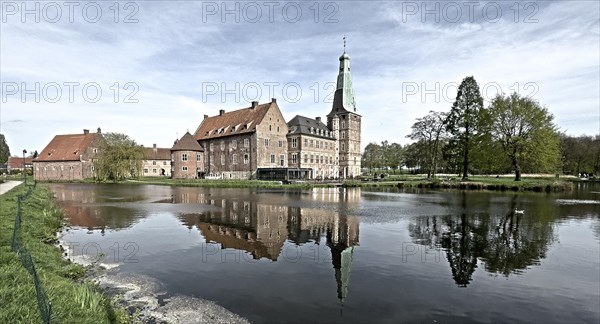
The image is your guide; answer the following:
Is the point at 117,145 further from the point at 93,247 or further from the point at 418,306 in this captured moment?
the point at 418,306

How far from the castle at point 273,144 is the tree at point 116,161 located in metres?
6.97

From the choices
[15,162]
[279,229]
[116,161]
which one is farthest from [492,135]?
[15,162]

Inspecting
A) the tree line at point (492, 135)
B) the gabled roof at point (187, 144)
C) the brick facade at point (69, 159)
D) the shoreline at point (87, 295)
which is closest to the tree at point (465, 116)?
the tree line at point (492, 135)

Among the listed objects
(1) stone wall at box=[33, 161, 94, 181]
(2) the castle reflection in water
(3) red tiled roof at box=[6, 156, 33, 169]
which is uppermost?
(3) red tiled roof at box=[6, 156, 33, 169]

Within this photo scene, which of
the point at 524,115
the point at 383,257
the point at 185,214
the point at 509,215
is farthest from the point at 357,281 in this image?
the point at 524,115

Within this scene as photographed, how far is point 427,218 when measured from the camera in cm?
1898

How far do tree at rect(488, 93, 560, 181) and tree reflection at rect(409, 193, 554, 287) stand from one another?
28.7 m

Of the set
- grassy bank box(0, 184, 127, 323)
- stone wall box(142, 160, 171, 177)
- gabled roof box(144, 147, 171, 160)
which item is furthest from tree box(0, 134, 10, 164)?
grassy bank box(0, 184, 127, 323)

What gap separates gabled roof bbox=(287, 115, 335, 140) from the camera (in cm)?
6388

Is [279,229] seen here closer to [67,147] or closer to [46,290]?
[46,290]

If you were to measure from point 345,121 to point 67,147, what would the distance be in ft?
198

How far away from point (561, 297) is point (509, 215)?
13592mm

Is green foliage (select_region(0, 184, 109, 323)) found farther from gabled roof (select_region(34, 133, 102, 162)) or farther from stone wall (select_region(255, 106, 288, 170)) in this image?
gabled roof (select_region(34, 133, 102, 162))

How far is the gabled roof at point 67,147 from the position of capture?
68.5 m
